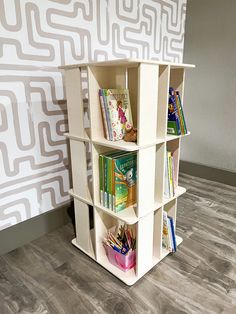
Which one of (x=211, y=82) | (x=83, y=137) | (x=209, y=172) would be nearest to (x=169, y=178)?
(x=83, y=137)

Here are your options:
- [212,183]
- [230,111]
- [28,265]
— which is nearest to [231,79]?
[230,111]

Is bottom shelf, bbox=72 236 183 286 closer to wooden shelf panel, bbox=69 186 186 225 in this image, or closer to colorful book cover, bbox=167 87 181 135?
wooden shelf panel, bbox=69 186 186 225

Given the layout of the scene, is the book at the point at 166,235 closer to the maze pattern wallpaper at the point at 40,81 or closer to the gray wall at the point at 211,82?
the maze pattern wallpaper at the point at 40,81

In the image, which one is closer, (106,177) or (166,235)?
(106,177)

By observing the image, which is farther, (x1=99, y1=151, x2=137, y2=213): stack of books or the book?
the book

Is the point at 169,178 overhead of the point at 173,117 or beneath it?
beneath

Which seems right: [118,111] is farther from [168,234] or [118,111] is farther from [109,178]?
[168,234]

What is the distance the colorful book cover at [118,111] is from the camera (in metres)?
1.13

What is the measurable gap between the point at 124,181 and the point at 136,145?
231 mm

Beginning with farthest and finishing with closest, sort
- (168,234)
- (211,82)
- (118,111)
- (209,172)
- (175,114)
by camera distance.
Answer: (209,172) → (211,82) → (168,234) → (175,114) → (118,111)

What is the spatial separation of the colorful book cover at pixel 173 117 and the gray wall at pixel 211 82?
1.42 m

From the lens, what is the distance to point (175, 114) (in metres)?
1.25

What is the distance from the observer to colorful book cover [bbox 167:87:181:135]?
1.23 metres

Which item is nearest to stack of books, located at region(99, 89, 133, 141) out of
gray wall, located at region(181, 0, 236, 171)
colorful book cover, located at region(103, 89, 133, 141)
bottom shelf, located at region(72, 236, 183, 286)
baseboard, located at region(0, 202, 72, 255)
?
colorful book cover, located at region(103, 89, 133, 141)
